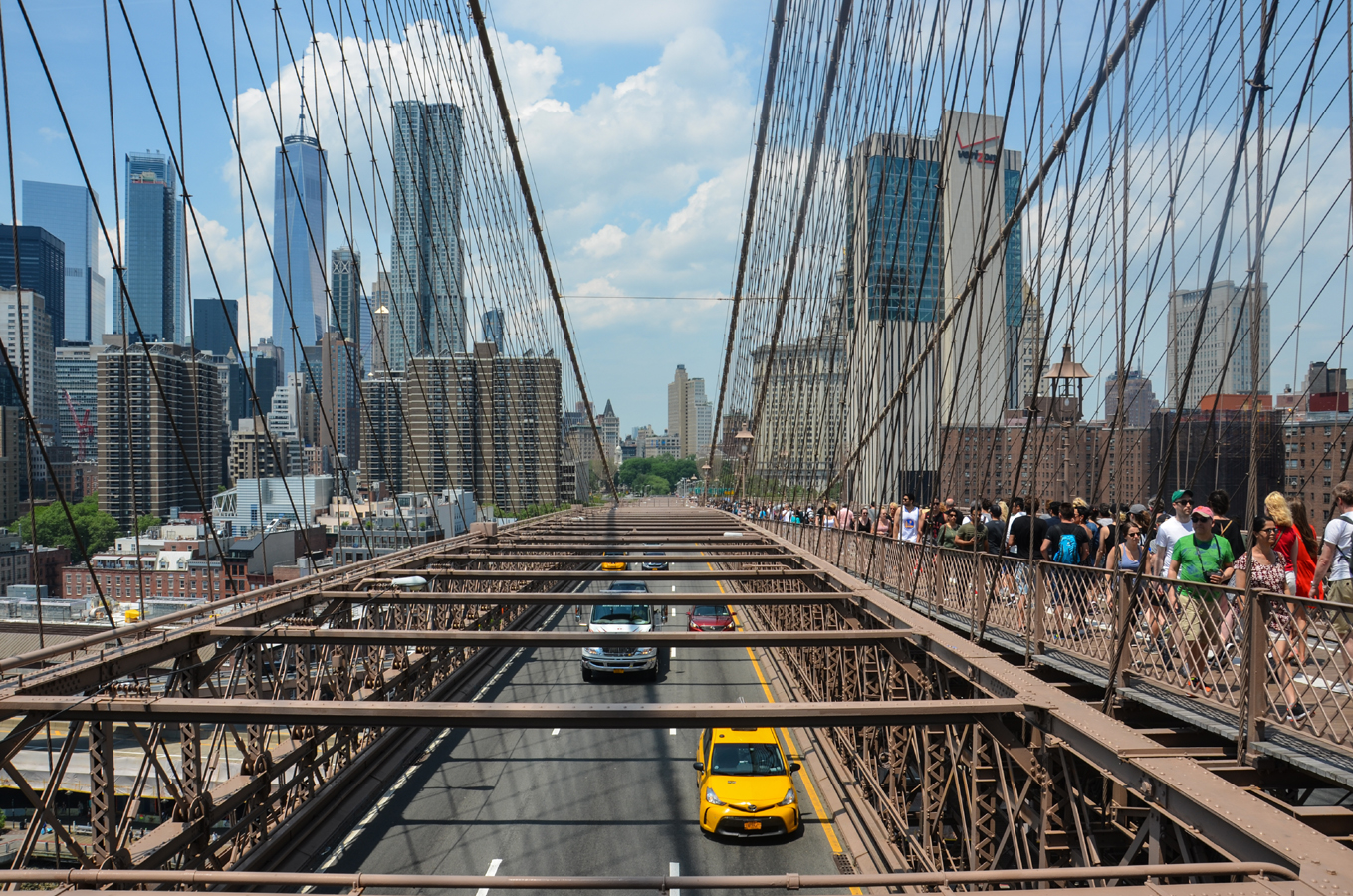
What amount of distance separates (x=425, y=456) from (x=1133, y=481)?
3935cm

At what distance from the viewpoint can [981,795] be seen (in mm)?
7742

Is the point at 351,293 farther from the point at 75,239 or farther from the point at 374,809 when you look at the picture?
the point at 75,239

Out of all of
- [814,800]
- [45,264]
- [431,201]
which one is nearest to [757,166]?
[431,201]

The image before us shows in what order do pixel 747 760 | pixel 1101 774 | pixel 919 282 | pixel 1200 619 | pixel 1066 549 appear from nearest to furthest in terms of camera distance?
pixel 1200 619 < pixel 1101 774 < pixel 1066 549 < pixel 747 760 < pixel 919 282

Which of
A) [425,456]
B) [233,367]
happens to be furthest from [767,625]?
[425,456]

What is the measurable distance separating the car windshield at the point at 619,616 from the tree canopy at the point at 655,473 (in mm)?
141154

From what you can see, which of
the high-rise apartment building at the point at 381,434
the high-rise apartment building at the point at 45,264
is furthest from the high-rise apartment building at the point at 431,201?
A: the high-rise apartment building at the point at 45,264

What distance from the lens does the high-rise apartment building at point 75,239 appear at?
78.7 meters

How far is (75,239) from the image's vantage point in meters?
137

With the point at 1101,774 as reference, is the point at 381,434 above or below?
above

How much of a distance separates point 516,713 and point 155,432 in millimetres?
20029

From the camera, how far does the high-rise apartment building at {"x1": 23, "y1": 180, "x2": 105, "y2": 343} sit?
78688 millimetres

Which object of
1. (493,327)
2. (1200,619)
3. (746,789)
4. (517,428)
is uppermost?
(493,327)

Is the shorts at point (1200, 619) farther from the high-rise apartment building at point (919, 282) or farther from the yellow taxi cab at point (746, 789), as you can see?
the high-rise apartment building at point (919, 282)
